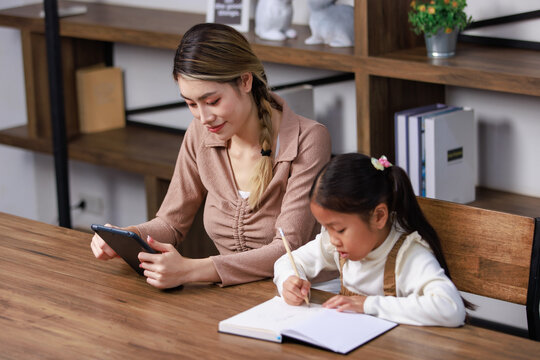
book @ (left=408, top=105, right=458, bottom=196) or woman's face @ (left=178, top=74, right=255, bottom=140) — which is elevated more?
woman's face @ (left=178, top=74, right=255, bottom=140)

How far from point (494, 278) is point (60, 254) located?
98 centimetres

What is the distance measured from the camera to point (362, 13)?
2.54 metres

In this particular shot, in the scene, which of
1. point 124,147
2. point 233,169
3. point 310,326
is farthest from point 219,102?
point 124,147

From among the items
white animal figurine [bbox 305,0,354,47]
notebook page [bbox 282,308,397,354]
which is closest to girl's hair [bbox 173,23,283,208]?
notebook page [bbox 282,308,397,354]

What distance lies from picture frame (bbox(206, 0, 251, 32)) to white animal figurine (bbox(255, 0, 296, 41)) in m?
0.13

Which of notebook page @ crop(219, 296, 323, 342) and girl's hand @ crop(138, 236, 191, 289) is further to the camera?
girl's hand @ crop(138, 236, 191, 289)

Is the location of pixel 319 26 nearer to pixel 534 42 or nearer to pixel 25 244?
pixel 534 42

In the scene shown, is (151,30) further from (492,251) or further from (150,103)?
(492,251)

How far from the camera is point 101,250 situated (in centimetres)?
187

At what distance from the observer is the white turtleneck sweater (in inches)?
58.9

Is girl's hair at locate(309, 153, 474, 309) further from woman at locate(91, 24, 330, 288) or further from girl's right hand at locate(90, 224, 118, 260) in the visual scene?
girl's right hand at locate(90, 224, 118, 260)

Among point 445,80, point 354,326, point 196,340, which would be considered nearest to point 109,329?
point 196,340

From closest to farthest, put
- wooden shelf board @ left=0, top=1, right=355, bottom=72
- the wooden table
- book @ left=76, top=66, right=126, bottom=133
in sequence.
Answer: the wooden table
wooden shelf board @ left=0, top=1, right=355, bottom=72
book @ left=76, top=66, right=126, bottom=133

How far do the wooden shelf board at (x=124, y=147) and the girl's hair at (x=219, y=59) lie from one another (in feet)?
3.90
